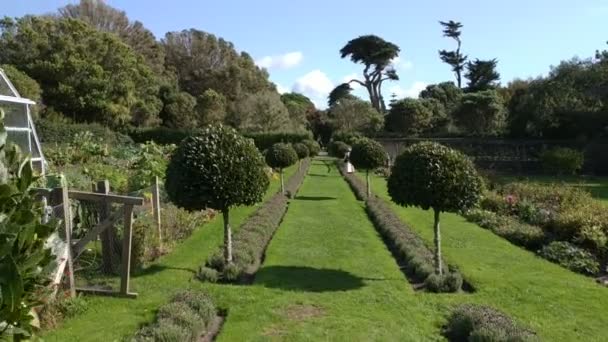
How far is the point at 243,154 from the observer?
1012cm

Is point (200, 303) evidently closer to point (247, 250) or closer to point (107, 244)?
point (107, 244)

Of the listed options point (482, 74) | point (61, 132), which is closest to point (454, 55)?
point (482, 74)

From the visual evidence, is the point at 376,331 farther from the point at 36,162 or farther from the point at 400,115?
the point at 400,115

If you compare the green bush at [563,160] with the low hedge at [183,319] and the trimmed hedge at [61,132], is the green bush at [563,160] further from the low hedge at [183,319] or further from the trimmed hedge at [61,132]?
the low hedge at [183,319]

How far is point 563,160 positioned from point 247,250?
29.1 meters

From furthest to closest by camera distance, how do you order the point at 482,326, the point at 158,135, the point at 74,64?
1. the point at 158,135
2. the point at 74,64
3. the point at 482,326

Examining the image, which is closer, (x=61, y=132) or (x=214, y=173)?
(x=214, y=173)

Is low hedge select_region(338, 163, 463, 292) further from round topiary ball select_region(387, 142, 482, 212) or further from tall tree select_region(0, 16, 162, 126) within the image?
tall tree select_region(0, 16, 162, 126)

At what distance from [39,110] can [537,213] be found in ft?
112

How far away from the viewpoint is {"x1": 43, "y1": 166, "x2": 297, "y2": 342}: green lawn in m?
6.90

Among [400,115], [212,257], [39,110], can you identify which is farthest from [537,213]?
[400,115]

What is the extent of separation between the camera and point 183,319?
7086 millimetres

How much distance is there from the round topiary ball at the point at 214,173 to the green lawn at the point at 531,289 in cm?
361

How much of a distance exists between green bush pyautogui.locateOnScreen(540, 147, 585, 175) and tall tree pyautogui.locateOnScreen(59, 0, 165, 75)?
146ft
